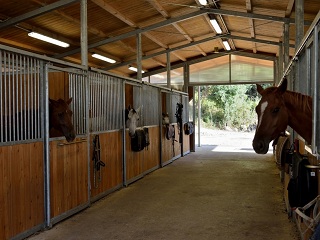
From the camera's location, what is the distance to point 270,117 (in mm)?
2424

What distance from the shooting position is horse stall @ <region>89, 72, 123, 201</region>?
4778 mm

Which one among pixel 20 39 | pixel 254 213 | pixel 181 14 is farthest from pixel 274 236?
pixel 20 39

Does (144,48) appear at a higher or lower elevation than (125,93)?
higher

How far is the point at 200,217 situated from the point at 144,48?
665 centimetres

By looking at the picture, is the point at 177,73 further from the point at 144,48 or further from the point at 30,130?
the point at 30,130

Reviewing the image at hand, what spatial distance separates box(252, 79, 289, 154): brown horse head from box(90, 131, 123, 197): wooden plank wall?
2.81 meters

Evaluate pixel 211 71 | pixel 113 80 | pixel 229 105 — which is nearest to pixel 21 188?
pixel 113 80

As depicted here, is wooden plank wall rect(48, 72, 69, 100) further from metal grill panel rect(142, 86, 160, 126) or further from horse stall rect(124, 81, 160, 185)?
metal grill panel rect(142, 86, 160, 126)

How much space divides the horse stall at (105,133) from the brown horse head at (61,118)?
3.04 feet

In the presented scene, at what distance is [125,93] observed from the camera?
641 cm

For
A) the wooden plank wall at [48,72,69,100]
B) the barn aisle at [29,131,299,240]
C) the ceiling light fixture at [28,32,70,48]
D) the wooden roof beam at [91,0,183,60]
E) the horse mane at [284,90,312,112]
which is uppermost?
the wooden roof beam at [91,0,183,60]

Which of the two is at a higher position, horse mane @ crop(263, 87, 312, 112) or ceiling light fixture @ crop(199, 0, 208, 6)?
ceiling light fixture @ crop(199, 0, 208, 6)

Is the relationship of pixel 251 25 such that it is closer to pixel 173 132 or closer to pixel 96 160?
pixel 173 132

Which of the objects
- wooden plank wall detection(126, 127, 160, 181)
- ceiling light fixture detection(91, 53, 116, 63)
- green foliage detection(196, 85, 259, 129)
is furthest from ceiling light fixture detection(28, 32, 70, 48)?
green foliage detection(196, 85, 259, 129)
